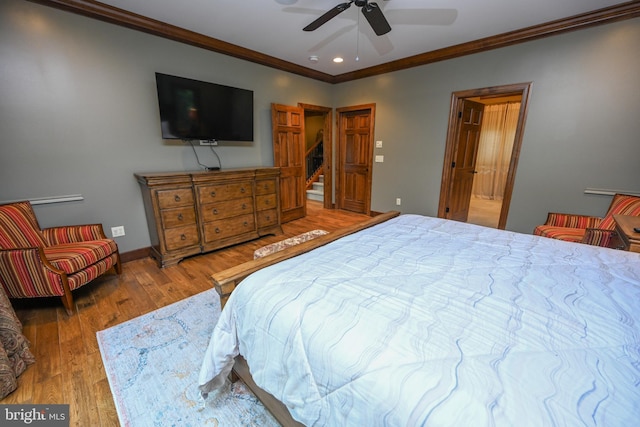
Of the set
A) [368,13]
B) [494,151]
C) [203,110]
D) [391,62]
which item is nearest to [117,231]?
[203,110]

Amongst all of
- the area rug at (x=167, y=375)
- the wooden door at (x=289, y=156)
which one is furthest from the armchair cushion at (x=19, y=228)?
the wooden door at (x=289, y=156)

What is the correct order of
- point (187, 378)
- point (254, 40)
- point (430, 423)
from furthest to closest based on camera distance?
point (254, 40)
point (187, 378)
point (430, 423)

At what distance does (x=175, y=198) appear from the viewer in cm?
275

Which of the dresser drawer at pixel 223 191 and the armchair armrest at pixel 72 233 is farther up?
the dresser drawer at pixel 223 191

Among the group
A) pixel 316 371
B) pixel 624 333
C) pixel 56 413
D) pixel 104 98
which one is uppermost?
pixel 104 98

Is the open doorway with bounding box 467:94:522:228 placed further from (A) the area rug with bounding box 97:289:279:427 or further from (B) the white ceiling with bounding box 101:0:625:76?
(A) the area rug with bounding box 97:289:279:427

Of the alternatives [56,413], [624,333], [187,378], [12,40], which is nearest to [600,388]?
[624,333]

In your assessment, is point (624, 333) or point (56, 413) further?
point (56, 413)

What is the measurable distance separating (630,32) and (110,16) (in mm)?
5044

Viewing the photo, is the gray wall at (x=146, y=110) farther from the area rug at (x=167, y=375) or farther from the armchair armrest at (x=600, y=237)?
the area rug at (x=167, y=375)

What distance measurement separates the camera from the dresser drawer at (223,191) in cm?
294

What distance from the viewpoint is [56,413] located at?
1.28 m

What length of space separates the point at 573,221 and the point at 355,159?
10.7ft

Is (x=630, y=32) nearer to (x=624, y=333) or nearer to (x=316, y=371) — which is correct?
(x=624, y=333)
